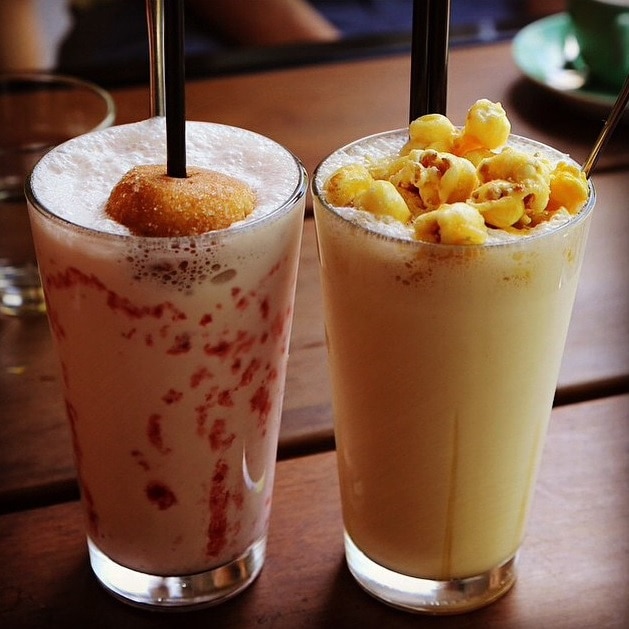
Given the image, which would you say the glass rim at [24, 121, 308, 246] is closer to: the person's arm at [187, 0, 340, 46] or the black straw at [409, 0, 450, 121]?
the black straw at [409, 0, 450, 121]

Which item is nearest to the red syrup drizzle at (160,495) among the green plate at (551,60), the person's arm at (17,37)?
the green plate at (551,60)

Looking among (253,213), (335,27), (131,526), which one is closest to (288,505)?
(131,526)

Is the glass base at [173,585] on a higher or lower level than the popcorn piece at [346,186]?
lower

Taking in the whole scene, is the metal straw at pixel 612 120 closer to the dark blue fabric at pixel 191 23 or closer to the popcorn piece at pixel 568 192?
the popcorn piece at pixel 568 192

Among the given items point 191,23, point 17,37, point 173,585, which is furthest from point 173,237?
point 191,23

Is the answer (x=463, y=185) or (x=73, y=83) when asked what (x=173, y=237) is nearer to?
(x=463, y=185)
